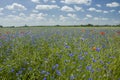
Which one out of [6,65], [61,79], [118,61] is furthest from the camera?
[118,61]

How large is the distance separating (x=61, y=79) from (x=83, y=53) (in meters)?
1.43

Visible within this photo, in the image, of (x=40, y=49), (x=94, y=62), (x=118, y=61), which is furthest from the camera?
(x=40, y=49)

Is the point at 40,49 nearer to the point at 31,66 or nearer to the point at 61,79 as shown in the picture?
the point at 31,66

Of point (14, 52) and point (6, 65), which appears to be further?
point (14, 52)

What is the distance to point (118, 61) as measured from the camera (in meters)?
4.02

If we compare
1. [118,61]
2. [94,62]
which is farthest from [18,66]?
[118,61]

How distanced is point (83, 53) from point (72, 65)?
2.88 ft

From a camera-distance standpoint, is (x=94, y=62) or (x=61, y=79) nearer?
(x=61, y=79)

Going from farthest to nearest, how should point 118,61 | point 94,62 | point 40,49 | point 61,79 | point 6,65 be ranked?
1. point 40,49
2. point 118,61
3. point 94,62
4. point 6,65
5. point 61,79

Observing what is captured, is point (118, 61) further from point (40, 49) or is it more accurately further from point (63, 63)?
point (40, 49)

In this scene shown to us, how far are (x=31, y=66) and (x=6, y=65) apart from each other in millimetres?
480

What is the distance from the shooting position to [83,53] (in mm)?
4227

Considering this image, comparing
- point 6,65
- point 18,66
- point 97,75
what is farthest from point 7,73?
point 97,75

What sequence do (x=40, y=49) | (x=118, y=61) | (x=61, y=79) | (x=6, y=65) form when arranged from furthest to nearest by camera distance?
(x=40, y=49) → (x=118, y=61) → (x=6, y=65) → (x=61, y=79)
